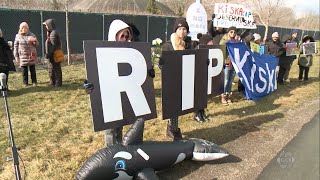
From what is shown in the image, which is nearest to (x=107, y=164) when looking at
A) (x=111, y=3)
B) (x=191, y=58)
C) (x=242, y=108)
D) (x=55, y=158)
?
(x=55, y=158)

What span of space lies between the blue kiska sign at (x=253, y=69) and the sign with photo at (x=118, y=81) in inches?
148

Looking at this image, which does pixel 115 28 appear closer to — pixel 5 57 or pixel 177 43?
pixel 177 43

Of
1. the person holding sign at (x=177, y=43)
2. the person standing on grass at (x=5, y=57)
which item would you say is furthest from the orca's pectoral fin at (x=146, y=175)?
the person standing on grass at (x=5, y=57)

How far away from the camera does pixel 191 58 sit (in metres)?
5.40

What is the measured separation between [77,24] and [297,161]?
12.6m

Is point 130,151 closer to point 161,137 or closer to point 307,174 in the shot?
point 161,137

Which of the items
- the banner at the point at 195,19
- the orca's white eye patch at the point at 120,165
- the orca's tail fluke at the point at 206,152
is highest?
the banner at the point at 195,19

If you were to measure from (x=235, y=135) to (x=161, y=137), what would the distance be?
1392mm

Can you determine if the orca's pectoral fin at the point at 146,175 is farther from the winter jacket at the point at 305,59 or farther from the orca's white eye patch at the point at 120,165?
the winter jacket at the point at 305,59

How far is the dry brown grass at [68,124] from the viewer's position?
459 cm

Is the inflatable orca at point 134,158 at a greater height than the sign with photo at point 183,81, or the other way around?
the sign with photo at point 183,81

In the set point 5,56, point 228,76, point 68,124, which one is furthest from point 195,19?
point 68,124

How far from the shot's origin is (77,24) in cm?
1562

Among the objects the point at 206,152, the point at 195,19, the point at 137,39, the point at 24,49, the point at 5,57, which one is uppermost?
the point at 195,19
